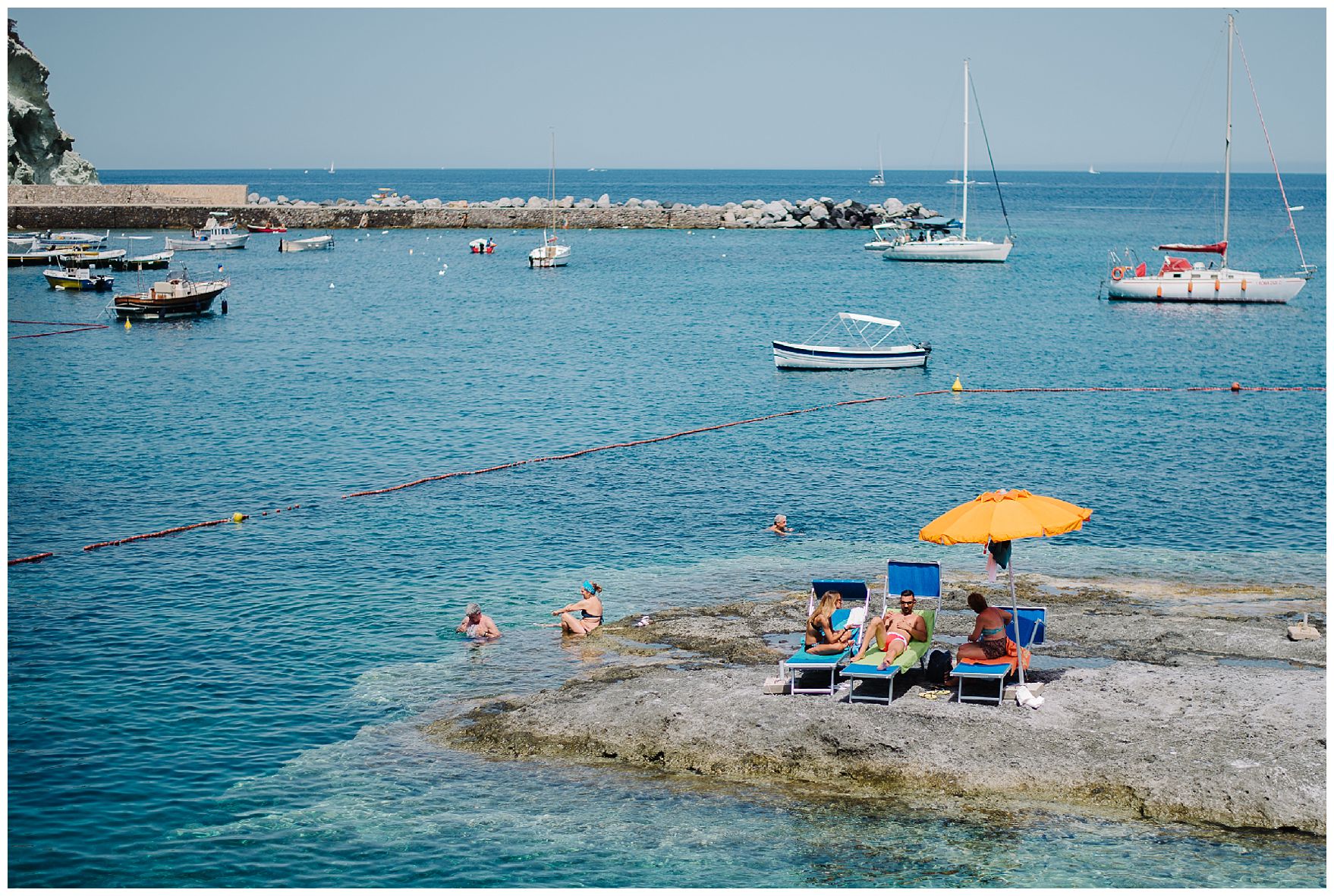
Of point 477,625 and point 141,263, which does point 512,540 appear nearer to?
point 477,625

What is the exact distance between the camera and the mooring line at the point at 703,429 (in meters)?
27.8

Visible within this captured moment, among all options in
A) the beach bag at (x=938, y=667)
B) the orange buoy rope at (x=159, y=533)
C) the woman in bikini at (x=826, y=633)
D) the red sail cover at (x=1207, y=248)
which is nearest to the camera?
the beach bag at (x=938, y=667)

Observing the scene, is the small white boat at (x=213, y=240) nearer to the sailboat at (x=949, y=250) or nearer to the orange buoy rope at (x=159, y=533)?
the sailboat at (x=949, y=250)

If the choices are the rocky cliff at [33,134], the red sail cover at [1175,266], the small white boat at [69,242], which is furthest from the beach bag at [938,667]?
the rocky cliff at [33,134]

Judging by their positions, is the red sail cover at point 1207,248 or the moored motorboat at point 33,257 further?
the moored motorboat at point 33,257

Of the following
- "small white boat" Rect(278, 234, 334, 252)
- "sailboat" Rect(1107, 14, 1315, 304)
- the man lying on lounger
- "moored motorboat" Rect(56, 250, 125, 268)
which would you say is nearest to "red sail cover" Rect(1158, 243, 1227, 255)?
"sailboat" Rect(1107, 14, 1315, 304)

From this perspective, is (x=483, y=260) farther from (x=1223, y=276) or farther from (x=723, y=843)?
(x=723, y=843)

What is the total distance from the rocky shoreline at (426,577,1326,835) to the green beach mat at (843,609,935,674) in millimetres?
411

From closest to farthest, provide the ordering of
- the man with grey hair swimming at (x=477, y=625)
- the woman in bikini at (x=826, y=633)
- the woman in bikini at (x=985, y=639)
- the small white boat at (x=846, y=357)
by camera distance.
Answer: the woman in bikini at (x=985, y=639) → the woman in bikini at (x=826, y=633) → the man with grey hair swimming at (x=477, y=625) → the small white boat at (x=846, y=357)

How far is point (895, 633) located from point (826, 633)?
39.2 inches

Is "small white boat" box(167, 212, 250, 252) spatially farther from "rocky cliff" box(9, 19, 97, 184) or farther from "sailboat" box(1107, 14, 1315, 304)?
"sailboat" box(1107, 14, 1315, 304)

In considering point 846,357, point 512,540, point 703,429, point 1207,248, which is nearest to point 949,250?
point 1207,248

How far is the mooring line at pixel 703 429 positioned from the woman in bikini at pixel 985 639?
61.2ft

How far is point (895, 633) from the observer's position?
16891 mm
